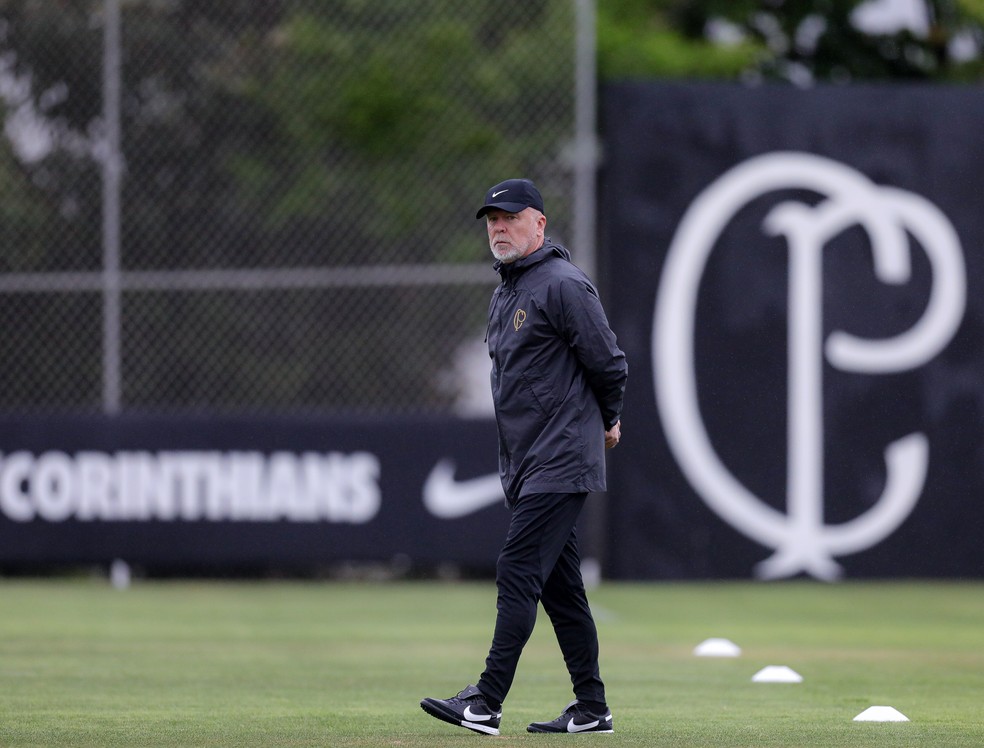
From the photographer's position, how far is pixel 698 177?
14844 mm

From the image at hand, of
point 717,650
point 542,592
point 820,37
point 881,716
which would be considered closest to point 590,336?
point 542,592

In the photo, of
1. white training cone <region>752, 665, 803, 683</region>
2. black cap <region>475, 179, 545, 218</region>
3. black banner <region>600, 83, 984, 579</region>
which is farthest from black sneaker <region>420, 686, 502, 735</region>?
black banner <region>600, 83, 984, 579</region>

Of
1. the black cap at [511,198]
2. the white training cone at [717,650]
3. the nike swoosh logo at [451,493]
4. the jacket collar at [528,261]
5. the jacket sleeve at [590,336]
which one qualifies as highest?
the black cap at [511,198]

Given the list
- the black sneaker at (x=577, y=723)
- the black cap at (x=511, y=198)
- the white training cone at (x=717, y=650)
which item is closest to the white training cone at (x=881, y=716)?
the black sneaker at (x=577, y=723)

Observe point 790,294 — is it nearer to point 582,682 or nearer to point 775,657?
point 775,657

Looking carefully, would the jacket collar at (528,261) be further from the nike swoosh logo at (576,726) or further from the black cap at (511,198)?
the nike swoosh logo at (576,726)

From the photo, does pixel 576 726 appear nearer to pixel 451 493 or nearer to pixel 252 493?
pixel 451 493

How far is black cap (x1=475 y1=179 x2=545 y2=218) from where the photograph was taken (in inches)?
245

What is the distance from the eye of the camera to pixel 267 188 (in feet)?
50.7

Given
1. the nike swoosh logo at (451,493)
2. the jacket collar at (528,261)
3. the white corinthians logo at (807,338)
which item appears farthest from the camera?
the white corinthians logo at (807,338)

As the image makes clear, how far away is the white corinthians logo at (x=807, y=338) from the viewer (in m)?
14.6

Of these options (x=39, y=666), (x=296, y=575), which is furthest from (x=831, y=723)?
(x=296, y=575)

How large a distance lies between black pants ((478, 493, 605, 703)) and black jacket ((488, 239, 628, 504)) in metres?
0.11

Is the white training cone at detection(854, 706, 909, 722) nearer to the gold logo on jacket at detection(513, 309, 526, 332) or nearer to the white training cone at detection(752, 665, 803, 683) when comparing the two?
the white training cone at detection(752, 665, 803, 683)
